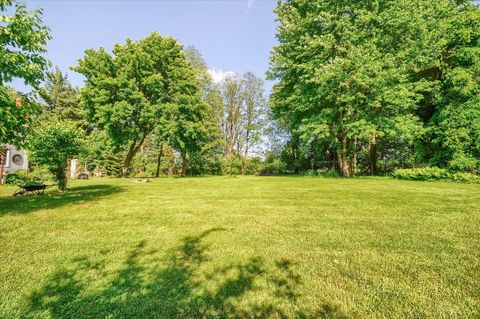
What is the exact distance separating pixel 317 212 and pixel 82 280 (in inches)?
223

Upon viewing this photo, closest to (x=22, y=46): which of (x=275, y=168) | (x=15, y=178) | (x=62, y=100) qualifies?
(x=15, y=178)

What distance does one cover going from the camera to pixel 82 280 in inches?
137

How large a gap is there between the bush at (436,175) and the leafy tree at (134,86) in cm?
1837

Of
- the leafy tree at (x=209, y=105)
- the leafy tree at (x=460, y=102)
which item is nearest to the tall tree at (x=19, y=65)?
the leafy tree at (x=460, y=102)

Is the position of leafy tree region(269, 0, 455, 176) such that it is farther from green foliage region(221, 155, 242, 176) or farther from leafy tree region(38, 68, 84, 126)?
leafy tree region(38, 68, 84, 126)

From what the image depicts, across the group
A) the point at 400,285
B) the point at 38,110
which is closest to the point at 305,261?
the point at 400,285

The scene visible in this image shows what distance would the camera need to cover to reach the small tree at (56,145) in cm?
1093

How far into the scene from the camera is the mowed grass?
111 inches

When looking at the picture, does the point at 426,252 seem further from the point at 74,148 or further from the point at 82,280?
the point at 74,148

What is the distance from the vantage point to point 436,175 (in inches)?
596

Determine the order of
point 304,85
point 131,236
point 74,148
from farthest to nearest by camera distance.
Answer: point 304,85 → point 74,148 → point 131,236

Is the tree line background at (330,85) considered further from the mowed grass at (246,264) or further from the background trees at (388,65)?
the mowed grass at (246,264)

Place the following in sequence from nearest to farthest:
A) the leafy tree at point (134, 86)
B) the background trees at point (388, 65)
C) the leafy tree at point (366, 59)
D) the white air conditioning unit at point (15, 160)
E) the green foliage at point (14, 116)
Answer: the green foliage at point (14, 116) < the background trees at point (388, 65) < the leafy tree at point (366, 59) < the leafy tree at point (134, 86) < the white air conditioning unit at point (15, 160)

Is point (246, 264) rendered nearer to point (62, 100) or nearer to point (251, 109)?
point (251, 109)
